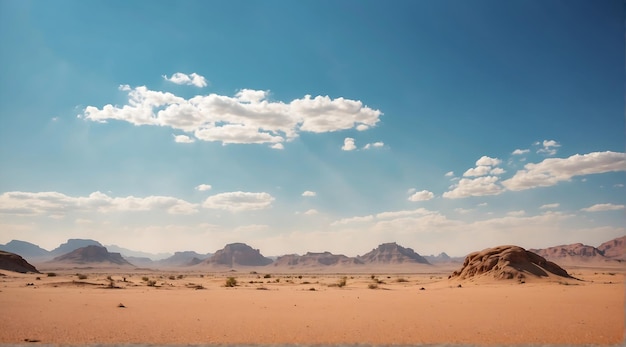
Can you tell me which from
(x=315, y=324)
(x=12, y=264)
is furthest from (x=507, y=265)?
(x=12, y=264)

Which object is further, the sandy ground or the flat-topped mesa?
the flat-topped mesa

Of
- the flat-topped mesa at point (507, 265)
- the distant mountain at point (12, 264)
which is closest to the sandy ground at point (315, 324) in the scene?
the flat-topped mesa at point (507, 265)

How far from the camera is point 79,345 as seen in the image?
8109mm

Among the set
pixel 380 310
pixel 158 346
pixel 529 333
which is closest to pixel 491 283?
pixel 380 310

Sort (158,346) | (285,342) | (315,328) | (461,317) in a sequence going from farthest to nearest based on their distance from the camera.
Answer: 1. (461,317)
2. (315,328)
3. (285,342)
4. (158,346)

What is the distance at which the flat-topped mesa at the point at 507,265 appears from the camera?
31.8 meters

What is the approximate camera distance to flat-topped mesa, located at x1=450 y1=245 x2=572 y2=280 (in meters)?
31.8

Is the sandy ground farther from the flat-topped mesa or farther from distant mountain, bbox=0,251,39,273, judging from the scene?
distant mountain, bbox=0,251,39,273

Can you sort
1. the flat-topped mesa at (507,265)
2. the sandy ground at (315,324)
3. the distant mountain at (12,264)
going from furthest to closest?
the distant mountain at (12,264) < the flat-topped mesa at (507,265) < the sandy ground at (315,324)

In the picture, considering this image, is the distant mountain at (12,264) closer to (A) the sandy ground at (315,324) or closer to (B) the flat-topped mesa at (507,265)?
(A) the sandy ground at (315,324)

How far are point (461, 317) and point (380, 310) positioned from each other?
10.4 ft

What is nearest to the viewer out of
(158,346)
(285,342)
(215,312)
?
(158,346)

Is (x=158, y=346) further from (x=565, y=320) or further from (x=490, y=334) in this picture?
(x=565, y=320)

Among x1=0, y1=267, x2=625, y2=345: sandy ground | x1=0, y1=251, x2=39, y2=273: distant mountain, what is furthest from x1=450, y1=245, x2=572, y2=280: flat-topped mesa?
x1=0, y1=251, x2=39, y2=273: distant mountain
